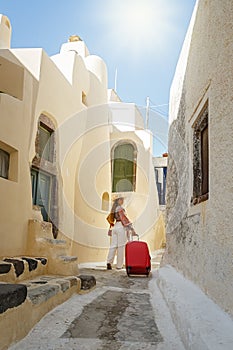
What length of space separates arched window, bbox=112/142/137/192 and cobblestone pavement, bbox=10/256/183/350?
8785 millimetres

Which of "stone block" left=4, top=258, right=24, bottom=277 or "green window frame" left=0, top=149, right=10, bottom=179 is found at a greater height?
"green window frame" left=0, top=149, right=10, bottom=179

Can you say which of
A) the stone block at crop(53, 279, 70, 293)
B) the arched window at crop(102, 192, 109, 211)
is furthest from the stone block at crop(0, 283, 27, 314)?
the arched window at crop(102, 192, 109, 211)

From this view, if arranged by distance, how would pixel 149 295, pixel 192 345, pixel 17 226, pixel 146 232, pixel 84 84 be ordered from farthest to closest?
pixel 146 232 → pixel 84 84 → pixel 17 226 → pixel 149 295 → pixel 192 345

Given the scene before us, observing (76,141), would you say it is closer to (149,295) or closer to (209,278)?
(149,295)

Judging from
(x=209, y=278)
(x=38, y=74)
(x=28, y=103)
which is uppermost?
(x=38, y=74)

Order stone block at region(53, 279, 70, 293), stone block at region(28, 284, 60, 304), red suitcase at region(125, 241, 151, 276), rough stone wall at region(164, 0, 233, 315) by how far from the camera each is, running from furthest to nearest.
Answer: red suitcase at region(125, 241, 151, 276) < stone block at region(53, 279, 70, 293) < stone block at region(28, 284, 60, 304) < rough stone wall at region(164, 0, 233, 315)

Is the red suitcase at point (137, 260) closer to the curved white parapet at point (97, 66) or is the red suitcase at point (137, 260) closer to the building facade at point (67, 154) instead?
the building facade at point (67, 154)

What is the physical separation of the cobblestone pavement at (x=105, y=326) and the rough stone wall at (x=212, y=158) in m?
0.54

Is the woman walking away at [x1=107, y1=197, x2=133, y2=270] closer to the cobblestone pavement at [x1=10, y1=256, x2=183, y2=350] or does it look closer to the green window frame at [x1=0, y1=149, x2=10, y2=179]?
the cobblestone pavement at [x1=10, y1=256, x2=183, y2=350]

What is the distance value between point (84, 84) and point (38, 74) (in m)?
3.13

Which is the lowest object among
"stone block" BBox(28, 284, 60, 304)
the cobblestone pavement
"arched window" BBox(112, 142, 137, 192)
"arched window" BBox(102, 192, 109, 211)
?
the cobblestone pavement

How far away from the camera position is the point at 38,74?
254 inches

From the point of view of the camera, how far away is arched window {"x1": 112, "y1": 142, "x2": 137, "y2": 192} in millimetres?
13123

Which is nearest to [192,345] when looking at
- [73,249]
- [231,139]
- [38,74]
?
[231,139]
